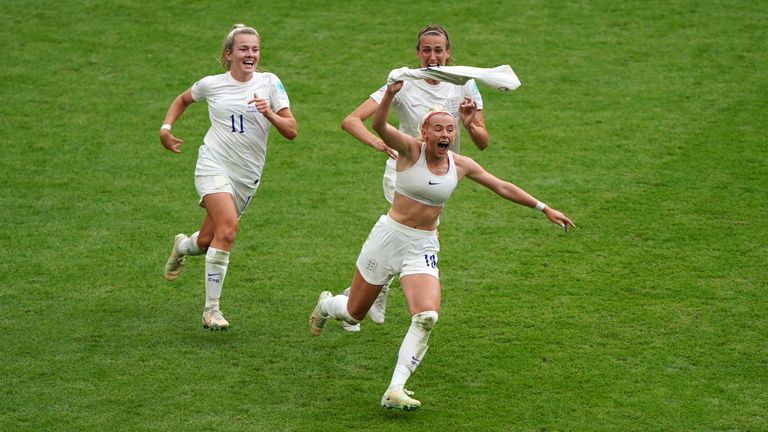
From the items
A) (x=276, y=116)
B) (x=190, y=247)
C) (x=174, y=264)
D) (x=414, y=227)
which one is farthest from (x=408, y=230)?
(x=174, y=264)

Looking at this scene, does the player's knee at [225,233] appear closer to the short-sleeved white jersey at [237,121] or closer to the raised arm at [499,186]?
the short-sleeved white jersey at [237,121]

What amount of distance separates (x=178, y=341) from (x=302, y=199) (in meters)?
3.72

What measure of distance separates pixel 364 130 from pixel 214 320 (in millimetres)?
2107

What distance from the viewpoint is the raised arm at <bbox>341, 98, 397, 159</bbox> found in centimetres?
937

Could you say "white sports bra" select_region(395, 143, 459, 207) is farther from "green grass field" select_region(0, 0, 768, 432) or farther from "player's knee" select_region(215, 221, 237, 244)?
"player's knee" select_region(215, 221, 237, 244)

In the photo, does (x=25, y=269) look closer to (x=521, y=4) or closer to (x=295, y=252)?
(x=295, y=252)

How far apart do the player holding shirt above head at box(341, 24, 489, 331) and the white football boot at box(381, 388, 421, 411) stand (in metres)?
1.59

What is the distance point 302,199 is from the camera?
13.3 metres

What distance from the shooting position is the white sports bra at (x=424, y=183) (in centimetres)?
867

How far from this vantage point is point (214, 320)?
32.6 feet

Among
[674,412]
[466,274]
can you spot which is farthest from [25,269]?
[674,412]

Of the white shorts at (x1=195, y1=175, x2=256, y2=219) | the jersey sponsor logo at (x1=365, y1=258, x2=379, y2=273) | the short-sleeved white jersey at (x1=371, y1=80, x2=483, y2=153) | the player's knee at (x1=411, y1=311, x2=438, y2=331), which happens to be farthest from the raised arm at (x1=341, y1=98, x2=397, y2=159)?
the player's knee at (x1=411, y1=311, x2=438, y2=331)

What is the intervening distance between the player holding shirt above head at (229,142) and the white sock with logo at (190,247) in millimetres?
201

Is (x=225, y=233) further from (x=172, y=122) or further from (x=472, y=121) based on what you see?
(x=472, y=121)
